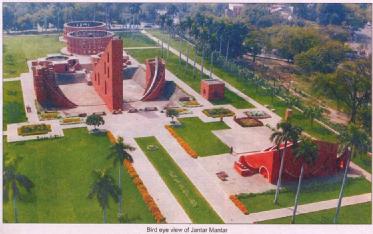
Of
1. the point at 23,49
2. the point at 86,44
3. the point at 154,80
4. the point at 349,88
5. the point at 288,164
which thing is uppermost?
the point at 349,88

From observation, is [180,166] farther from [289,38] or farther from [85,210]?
[289,38]

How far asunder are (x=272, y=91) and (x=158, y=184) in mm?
29304

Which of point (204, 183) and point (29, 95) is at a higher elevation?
point (29, 95)

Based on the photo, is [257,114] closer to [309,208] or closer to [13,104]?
[309,208]

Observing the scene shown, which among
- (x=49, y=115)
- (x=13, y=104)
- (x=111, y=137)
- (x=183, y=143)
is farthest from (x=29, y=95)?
(x=183, y=143)

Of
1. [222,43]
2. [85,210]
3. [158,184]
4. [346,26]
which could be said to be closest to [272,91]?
[222,43]

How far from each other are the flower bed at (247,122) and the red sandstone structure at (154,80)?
12.3 metres

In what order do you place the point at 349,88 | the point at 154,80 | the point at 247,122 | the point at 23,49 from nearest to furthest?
the point at 247,122
the point at 349,88
the point at 154,80
the point at 23,49

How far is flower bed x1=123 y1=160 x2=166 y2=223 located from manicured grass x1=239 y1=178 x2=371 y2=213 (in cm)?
691

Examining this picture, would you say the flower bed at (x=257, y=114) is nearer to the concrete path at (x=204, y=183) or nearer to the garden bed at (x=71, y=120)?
the concrete path at (x=204, y=183)

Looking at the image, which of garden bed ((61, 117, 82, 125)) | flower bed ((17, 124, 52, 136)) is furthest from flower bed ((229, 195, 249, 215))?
garden bed ((61, 117, 82, 125))

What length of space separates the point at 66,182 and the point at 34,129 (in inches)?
490

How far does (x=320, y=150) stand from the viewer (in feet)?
129

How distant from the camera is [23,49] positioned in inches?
3287
